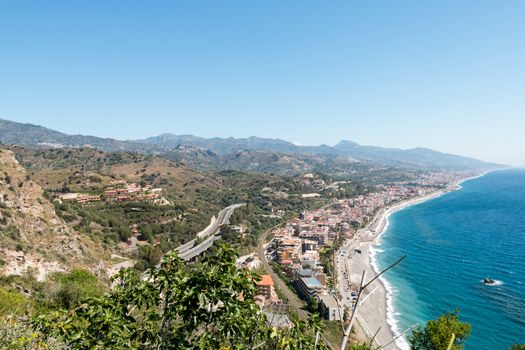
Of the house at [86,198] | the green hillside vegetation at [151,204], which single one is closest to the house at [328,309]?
the green hillside vegetation at [151,204]

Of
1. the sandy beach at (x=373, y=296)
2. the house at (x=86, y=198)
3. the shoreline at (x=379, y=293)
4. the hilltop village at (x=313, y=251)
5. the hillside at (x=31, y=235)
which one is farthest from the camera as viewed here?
the house at (x=86, y=198)

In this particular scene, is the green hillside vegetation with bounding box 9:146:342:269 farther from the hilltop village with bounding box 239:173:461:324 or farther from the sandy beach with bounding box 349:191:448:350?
the sandy beach with bounding box 349:191:448:350

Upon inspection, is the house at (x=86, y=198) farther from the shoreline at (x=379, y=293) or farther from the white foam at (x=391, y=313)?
the white foam at (x=391, y=313)

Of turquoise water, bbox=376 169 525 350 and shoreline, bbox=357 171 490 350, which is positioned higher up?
turquoise water, bbox=376 169 525 350

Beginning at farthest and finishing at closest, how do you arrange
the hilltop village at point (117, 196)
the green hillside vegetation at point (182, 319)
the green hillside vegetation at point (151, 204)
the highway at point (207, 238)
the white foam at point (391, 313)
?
the hilltop village at point (117, 196) → the highway at point (207, 238) → the green hillside vegetation at point (151, 204) → the white foam at point (391, 313) → the green hillside vegetation at point (182, 319)

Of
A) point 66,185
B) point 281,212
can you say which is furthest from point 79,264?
point 281,212

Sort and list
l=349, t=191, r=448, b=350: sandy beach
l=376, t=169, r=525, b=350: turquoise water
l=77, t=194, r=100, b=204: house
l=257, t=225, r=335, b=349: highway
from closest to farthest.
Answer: l=349, t=191, r=448, b=350: sandy beach, l=376, t=169, r=525, b=350: turquoise water, l=257, t=225, r=335, b=349: highway, l=77, t=194, r=100, b=204: house

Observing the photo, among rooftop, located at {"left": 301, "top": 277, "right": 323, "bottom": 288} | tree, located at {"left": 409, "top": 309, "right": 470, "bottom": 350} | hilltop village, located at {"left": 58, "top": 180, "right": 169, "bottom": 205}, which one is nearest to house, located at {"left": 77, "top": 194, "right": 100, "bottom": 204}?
hilltop village, located at {"left": 58, "top": 180, "right": 169, "bottom": 205}
